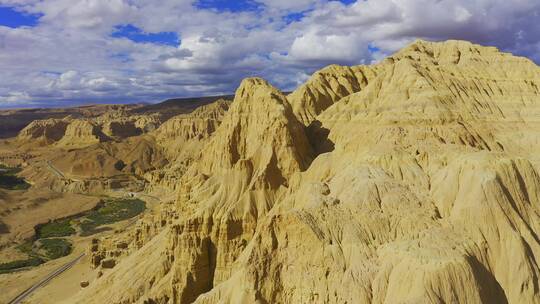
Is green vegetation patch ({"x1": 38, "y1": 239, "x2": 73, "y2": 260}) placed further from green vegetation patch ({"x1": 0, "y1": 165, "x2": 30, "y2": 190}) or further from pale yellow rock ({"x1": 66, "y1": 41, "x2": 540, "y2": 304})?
green vegetation patch ({"x1": 0, "y1": 165, "x2": 30, "y2": 190})

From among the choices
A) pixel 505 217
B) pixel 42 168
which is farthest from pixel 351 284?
pixel 42 168

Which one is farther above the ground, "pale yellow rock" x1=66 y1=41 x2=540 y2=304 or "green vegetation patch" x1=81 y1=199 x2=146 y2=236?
"pale yellow rock" x1=66 y1=41 x2=540 y2=304

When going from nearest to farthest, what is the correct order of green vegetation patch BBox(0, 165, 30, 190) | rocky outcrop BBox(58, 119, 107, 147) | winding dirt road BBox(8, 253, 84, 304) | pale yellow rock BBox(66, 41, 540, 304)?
1. pale yellow rock BBox(66, 41, 540, 304)
2. winding dirt road BBox(8, 253, 84, 304)
3. green vegetation patch BBox(0, 165, 30, 190)
4. rocky outcrop BBox(58, 119, 107, 147)

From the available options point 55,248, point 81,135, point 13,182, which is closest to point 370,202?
point 55,248

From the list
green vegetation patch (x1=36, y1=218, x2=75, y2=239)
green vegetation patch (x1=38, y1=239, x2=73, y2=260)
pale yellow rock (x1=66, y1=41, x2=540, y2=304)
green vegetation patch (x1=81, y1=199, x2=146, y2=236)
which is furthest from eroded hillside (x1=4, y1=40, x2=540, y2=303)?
green vegetation patch (x1=81, y1=199, x2=146, y2=236)

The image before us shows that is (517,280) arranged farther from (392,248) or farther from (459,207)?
(392,248)

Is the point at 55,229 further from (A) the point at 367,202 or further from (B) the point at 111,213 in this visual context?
(A) the point at 367,202

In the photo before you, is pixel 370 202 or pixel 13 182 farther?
pixel 13 182
